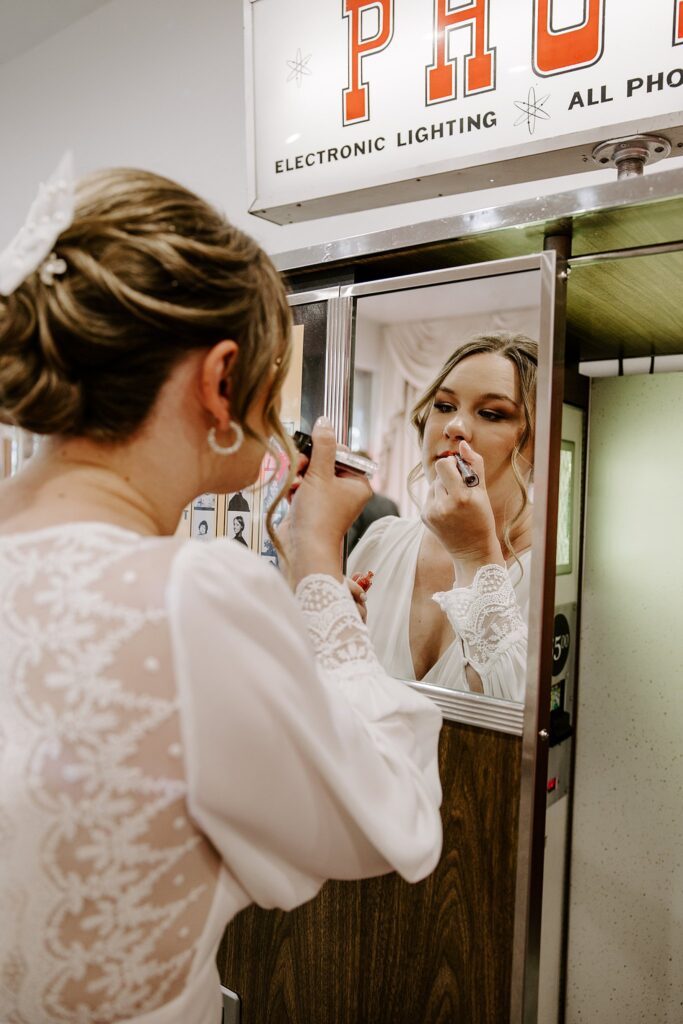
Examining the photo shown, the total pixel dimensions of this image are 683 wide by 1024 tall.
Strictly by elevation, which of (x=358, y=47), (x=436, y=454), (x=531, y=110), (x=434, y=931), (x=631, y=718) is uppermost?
(x=358, y=47)

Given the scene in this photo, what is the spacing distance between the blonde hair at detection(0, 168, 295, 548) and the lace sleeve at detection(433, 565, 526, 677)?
653 millimetres

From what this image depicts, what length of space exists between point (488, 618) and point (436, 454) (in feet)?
0.94

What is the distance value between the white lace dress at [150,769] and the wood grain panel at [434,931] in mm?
537

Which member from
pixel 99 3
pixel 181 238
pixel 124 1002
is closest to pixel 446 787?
pixel 124 1002

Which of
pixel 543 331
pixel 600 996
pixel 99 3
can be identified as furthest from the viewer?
pixel 99 3

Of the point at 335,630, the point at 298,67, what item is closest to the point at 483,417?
the point at 335,630

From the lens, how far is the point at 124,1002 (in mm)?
751

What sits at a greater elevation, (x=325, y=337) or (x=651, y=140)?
(x=651, y=140)

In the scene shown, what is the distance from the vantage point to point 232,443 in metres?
0.84

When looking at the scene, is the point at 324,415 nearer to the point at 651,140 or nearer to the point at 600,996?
the point at 651,140

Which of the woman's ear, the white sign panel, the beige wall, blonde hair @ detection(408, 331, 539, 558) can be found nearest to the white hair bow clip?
the woman's ear

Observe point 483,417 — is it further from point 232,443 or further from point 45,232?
point 45,232

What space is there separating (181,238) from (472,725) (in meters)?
0.89

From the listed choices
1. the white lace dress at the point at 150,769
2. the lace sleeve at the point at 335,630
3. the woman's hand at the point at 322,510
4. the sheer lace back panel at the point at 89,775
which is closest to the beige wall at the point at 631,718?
the woman's hand at the point at 322,510
